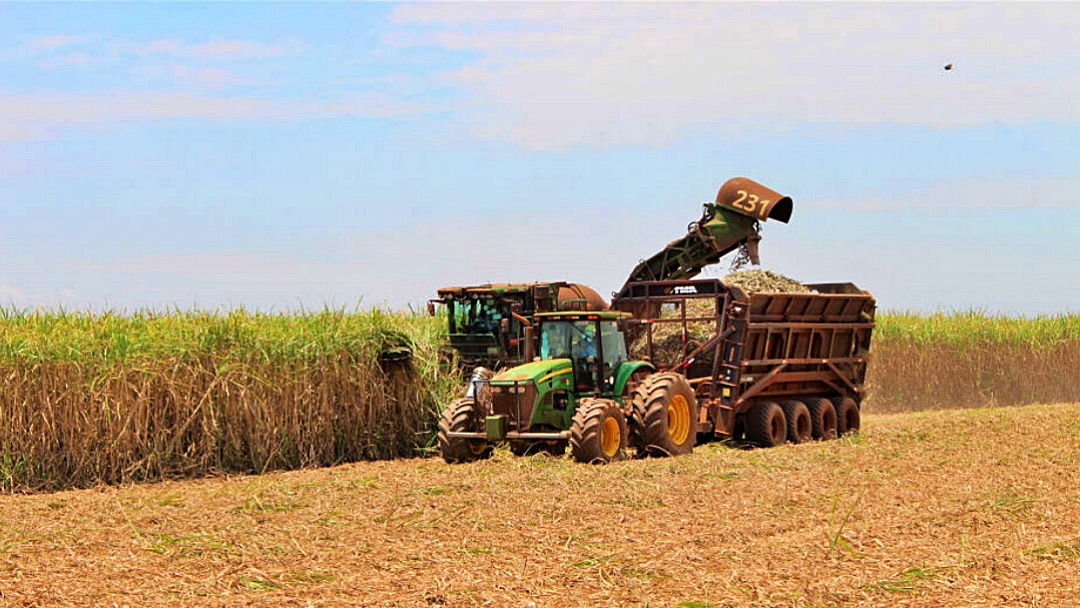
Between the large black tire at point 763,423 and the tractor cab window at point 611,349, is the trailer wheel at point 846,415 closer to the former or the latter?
the large black tire at point 763,423

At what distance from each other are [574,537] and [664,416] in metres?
5.16

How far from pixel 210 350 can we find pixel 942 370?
19181 millimetres

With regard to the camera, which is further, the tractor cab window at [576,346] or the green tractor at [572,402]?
the tractor cab window at [576,346]

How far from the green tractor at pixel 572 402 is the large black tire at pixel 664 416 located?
0.5 inches

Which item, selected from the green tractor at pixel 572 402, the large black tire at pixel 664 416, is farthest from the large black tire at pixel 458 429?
the large black tire at pixel 664 416

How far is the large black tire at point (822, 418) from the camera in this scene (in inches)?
720

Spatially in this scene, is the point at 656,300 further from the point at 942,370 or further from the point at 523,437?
the point at 942,370

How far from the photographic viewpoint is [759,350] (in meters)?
16.9

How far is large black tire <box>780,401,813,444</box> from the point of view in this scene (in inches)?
691

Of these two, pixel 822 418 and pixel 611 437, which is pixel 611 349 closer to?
pixel 611 437

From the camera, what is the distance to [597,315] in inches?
580

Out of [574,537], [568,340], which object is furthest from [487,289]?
[574,537]

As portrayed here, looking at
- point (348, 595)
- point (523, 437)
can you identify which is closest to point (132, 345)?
point (523, 437)

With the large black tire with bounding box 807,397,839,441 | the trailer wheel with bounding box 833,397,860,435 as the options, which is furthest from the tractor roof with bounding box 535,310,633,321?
the trailer wheel with bounding box 833,397,860,435
